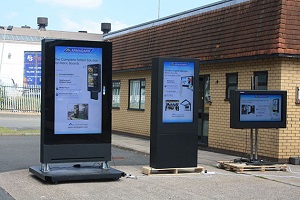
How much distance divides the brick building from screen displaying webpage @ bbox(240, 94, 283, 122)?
4.26ft

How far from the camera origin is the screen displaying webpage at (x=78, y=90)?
1096 centimetres

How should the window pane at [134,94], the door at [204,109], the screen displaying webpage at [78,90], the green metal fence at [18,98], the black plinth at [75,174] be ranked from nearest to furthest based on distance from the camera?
the black plinth at [75,174] < the screen displaying webpage at [78,90] < the door at [204,109] < the window pane at [134,94] < the green metal fence at [18,98]

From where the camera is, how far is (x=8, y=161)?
45.5ft

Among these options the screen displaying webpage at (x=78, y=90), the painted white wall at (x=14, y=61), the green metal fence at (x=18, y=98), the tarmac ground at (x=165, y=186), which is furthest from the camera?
the painted white wall at (x=14, y=61)

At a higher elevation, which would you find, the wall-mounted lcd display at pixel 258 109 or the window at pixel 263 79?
the window at pixel 263 79

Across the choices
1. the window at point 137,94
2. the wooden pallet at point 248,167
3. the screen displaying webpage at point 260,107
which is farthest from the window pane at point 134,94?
the screen displaying webpage at point 260,107

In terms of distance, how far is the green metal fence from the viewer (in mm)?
40906

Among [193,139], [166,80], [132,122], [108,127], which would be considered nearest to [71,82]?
[108,127]

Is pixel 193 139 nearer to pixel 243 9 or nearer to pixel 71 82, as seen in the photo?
pixel 71 82

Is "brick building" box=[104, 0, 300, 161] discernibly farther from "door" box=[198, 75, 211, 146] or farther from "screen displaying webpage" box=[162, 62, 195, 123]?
"screen displaying webpage" box=[162, 62, 195, 123]

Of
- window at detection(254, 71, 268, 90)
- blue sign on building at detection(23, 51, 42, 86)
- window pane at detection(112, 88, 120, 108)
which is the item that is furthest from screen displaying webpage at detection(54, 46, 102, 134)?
blue sign on building at detection(23, 51, 42, 86)

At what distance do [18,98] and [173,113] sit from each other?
3113 cm

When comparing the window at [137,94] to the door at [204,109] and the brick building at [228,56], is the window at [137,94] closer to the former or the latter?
the brick building at [228,56]

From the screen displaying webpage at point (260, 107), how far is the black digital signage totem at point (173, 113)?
141cm
